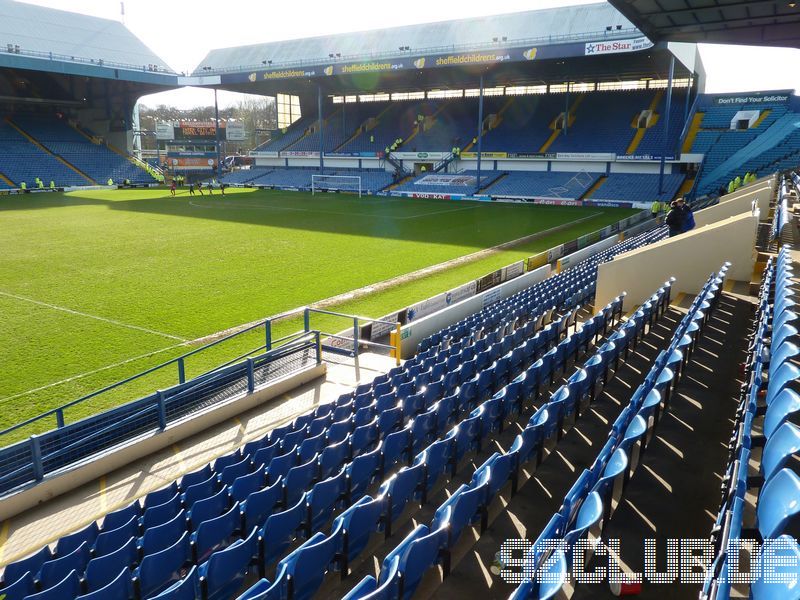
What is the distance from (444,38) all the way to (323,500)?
172 ft

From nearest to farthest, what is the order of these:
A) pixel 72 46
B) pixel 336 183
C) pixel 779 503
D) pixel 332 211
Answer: pixel 779 503 < pixel 332 211 < pixel 336 183 < pixel 72 46

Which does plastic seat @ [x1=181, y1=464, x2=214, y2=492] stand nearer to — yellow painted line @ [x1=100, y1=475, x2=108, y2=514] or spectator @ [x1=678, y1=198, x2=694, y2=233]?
yellow painted line @ [x1=100, y1=475, x2=108, y2=514]

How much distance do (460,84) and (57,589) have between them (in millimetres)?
52621

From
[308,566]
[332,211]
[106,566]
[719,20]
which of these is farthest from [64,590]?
[332,211]

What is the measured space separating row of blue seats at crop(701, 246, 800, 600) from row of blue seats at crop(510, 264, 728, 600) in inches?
27.4

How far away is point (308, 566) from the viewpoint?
13.2 ft

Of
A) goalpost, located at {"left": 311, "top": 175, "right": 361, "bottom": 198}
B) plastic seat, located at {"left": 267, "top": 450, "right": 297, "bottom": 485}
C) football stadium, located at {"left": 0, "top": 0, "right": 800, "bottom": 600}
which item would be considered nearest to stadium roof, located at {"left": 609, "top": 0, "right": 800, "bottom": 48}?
football stadium, located at {"left": 0, "top": 0, "right": 800, "bottom": 600}

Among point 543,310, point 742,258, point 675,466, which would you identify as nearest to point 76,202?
point 543,310

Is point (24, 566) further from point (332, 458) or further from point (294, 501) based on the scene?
point (332, 458)

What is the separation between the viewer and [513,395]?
275 inches

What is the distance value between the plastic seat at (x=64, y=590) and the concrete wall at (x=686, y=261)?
10853mm

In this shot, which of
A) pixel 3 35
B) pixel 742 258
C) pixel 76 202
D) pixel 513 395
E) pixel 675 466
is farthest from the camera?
pixel 3 35

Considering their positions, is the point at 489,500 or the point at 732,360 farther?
the point at 732,360

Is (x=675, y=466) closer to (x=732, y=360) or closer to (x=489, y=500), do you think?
(x=489, y=500)
